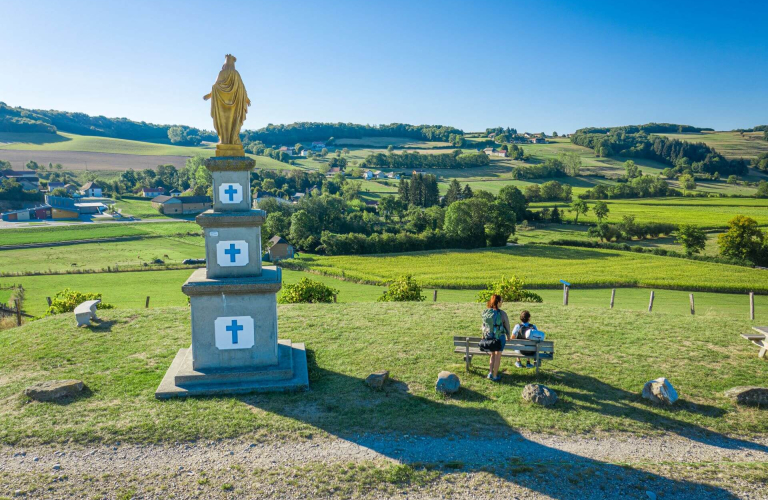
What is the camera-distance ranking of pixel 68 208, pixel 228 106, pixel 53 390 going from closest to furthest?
pixel 53 390 → pixel 228 106 → pixel 68 208

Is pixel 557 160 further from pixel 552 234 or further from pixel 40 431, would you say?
pixel 40 431

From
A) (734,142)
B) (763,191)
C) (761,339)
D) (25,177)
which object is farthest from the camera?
(734,142)

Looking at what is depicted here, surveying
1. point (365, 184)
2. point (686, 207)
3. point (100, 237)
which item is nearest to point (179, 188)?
point (365, 184)

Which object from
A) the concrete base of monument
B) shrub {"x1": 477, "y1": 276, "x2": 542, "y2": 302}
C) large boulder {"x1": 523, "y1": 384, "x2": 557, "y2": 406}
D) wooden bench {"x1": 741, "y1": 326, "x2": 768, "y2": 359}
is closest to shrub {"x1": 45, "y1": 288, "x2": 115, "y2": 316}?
the concrete base of monument

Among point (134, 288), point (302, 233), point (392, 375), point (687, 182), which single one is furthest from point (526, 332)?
point (687, 182)

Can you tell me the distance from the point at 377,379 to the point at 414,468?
3.35 m

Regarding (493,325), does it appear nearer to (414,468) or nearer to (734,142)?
(414,468)

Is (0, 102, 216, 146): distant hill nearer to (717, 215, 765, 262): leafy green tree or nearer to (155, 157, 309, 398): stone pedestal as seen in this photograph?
(717, 215, 765, 262): leafy green tree

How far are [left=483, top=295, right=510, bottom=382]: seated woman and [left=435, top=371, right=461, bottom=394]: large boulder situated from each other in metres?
1.15

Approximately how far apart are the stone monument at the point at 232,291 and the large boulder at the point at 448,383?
341 centimetres

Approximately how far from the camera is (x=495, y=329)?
12.4m

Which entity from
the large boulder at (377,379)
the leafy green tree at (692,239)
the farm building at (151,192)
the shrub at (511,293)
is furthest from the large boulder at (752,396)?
the farm building at (151,192)

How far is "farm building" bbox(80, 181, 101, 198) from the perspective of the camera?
101812 mm

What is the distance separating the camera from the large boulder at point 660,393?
11266 mm
